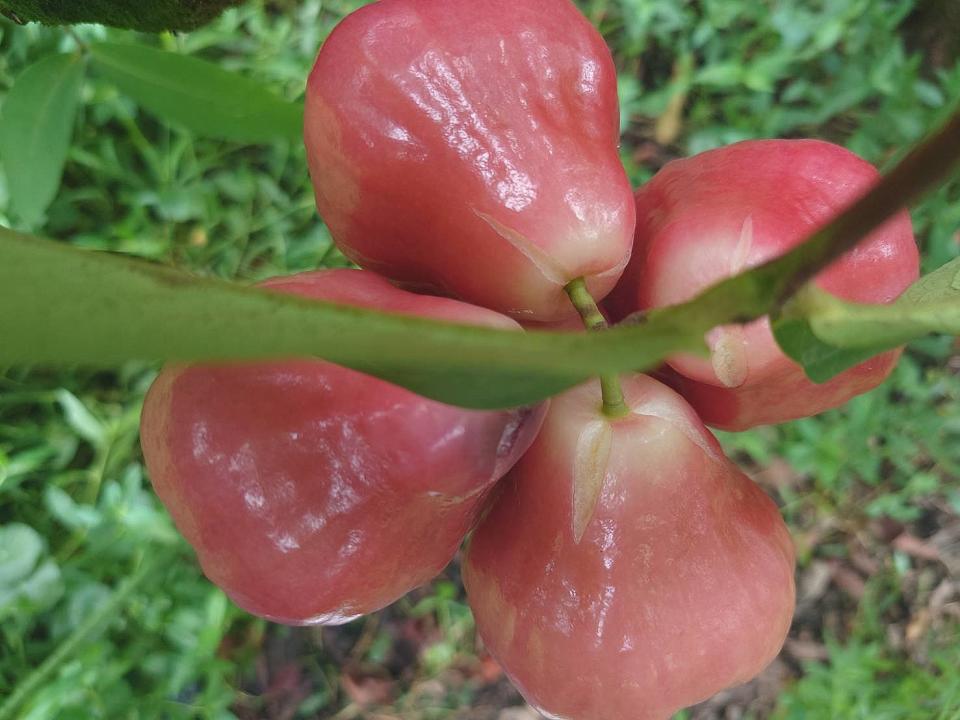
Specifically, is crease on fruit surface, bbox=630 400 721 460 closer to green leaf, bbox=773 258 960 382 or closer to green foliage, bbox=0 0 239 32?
green leaf, bbox=773 258 960 382

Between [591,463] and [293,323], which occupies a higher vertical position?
[293,323]

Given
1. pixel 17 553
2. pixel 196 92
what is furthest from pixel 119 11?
pixel 17 553

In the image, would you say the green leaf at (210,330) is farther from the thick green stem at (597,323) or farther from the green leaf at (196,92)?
the green leaf at (196,92)

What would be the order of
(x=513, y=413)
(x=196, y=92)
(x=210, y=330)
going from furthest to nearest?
A: (x=196, y=92)
(x=513, y=413)
(x=210, y=330)

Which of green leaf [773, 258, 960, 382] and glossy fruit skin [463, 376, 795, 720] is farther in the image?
glossy fruit skin [463, 376, 795, 720]

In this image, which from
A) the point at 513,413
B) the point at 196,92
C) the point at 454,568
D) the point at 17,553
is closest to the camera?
the point at 513,413

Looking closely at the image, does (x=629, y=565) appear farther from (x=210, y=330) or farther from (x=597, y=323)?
(x=210, y=330)

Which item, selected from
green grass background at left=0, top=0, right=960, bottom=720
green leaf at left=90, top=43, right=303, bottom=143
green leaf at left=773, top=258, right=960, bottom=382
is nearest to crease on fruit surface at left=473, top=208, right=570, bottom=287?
green leaf at left=773, top=258, right=960, bottom=382

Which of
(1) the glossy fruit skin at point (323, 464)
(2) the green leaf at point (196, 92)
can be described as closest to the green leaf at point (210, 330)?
(1) the glossy fruit skin at point (323, 464)
